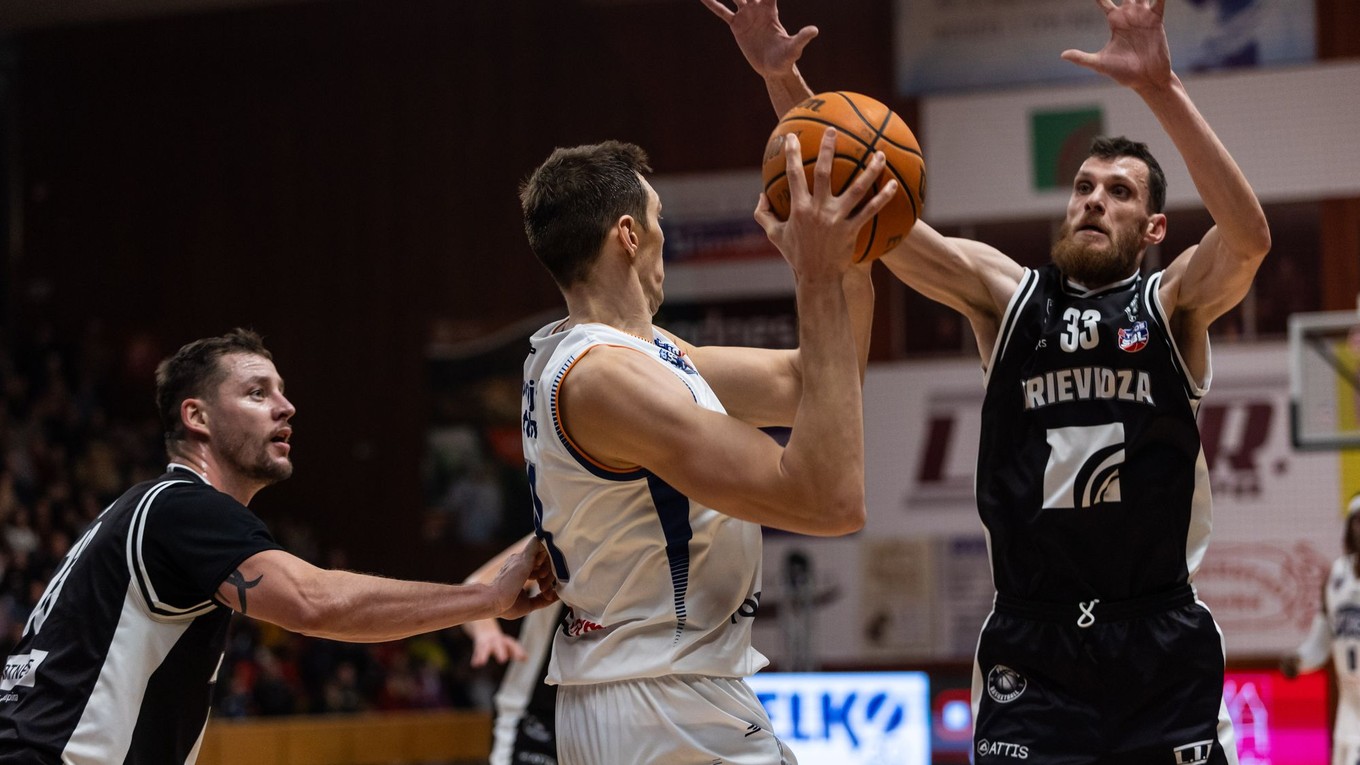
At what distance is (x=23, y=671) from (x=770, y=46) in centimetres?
258

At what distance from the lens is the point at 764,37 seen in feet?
→ 13.3

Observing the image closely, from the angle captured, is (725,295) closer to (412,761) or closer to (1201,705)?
(412,761)

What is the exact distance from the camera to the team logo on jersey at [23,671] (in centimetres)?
381

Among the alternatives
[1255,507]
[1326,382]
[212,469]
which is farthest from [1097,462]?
[1255,507]

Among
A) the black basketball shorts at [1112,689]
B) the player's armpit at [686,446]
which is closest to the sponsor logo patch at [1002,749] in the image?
the black basketball shorts at [1112,689]

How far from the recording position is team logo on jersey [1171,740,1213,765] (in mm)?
4086

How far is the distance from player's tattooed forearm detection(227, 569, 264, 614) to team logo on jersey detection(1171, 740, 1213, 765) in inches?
99.7

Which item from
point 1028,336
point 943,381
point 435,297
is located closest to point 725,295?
point 943,381

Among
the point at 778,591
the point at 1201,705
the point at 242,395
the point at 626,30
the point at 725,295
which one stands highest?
the point at 626,30

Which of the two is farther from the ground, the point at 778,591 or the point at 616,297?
the point at 616,297

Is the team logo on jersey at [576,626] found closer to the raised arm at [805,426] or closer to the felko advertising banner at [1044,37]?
the raised arm at [805,426]

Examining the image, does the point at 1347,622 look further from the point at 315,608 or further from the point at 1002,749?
the point at 315,608

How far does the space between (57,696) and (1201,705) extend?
309 cm

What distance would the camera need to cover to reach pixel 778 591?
48.2ft
